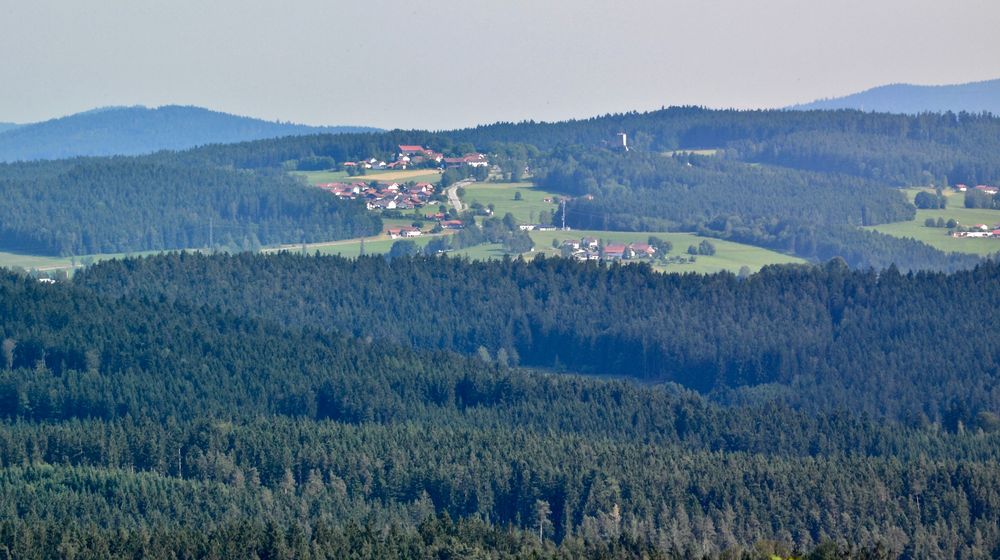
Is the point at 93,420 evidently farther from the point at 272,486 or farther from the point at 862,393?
the point at 862,393

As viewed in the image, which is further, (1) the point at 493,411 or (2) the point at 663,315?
(2) the point at 663,315

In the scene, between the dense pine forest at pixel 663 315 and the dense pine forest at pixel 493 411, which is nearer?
the dense pine forest at pixel 493 411

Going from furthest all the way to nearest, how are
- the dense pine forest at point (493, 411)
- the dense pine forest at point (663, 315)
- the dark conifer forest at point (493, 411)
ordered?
the dense pine forest at point (663, 315) < the dense pine forest at point (493, 411) < the dark conifer forest at point (493, 411)

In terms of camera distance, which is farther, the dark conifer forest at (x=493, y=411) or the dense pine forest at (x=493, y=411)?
the dense pine forest at (x=493, y=411)

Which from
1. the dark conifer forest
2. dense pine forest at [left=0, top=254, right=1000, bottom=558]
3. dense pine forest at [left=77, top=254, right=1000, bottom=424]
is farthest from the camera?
dense pine forest at [left=77, top=254, right=1000, bottom=424]

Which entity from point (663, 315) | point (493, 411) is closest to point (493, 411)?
point (493, 411)

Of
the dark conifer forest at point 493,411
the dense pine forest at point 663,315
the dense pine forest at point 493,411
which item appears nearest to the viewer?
the dark conifer forest at point 493,411

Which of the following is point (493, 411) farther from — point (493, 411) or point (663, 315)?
point (663, 315)

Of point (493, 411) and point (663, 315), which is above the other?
point (663, 315)

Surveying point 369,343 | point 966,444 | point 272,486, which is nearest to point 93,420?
point 272,486
